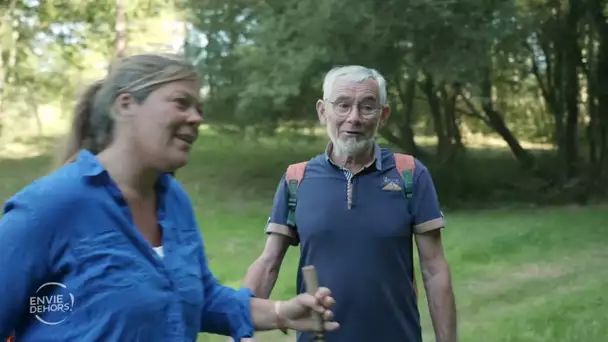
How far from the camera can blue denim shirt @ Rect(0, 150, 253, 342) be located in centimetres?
166

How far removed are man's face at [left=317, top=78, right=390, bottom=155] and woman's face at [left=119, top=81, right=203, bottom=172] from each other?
101 centimetres

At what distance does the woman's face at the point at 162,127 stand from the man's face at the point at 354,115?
1007 mm

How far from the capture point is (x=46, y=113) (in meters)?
21.2

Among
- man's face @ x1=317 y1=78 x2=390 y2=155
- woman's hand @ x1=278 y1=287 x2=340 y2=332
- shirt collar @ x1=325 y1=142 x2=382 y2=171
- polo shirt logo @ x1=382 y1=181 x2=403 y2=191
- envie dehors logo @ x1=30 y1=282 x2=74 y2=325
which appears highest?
man's face @ x1=317 y1=78 x2=390 y2=155

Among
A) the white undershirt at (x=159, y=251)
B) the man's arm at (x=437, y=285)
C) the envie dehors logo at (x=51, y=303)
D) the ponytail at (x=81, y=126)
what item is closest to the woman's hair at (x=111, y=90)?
the ponytail at (x=81, y=126)

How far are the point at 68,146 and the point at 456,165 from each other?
1677cm

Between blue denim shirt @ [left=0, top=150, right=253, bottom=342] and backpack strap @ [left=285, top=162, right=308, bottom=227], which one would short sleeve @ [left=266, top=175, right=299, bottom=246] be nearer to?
backpack strap @ [left=285, top=162, right=308, bottom=227]

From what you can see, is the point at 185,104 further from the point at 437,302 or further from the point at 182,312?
the point at 437,302

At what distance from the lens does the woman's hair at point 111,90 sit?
189cm

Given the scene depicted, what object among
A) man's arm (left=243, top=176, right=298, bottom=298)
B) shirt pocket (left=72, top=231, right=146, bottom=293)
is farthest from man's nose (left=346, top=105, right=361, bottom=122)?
shirt pocket (left=72, top=231, right=146, bottom=293)

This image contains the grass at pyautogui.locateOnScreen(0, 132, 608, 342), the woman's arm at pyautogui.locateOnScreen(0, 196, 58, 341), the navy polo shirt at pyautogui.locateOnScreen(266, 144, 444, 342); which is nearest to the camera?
the woman's arm at pyautogui.locateOnScreen(0, 196, 58, 341)

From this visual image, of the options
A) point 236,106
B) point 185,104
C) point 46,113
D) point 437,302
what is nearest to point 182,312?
point 185,104

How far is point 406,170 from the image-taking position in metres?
2.80

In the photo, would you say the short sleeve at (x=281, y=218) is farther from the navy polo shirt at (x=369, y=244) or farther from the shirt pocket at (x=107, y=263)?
the shirt pocket at (x=107, y=263)
